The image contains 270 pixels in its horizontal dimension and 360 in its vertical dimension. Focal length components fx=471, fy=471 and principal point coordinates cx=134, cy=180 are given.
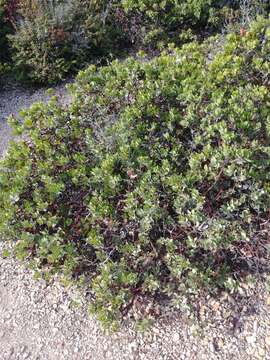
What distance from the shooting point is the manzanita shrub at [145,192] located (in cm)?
286

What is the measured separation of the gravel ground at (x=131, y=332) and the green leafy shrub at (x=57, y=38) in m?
2.84

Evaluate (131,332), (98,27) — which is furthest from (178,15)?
(131,332)

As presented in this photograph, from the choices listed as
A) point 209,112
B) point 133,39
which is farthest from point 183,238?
Result: point 133,39

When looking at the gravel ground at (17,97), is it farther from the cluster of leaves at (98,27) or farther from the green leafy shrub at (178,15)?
the green leafy shrub at (178,15)

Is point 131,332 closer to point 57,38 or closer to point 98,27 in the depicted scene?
point 57,38

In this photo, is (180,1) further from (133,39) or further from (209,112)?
(209,112)

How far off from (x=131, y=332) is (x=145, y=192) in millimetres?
866

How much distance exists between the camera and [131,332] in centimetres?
290

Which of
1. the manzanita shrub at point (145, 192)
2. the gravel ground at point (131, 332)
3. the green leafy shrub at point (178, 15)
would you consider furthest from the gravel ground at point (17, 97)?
the gravel ground at point (131, 332)

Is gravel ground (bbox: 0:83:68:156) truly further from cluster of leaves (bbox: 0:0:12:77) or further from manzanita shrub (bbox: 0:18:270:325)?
manzanita shrub (bbox: 0:18:270:325)

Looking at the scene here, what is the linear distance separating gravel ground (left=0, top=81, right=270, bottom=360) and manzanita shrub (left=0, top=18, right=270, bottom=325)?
16cm

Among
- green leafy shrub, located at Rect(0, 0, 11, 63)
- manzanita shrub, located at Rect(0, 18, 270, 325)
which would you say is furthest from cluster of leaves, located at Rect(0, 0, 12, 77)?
manzanita shrub, located at Rect(0, 18, 270, 325)

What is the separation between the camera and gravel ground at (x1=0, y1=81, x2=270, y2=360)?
2.80 metres

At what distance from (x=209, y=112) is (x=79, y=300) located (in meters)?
1.52
